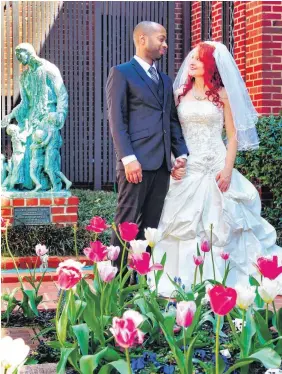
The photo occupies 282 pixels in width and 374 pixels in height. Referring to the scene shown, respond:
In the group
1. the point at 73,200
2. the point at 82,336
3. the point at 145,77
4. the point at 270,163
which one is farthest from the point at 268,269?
the point at 73,200

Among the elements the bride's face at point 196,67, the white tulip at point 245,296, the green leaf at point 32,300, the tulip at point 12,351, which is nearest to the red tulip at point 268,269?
the white tulip at point 245,296

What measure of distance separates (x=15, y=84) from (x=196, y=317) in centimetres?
895

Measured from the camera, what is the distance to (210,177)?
19.3ft

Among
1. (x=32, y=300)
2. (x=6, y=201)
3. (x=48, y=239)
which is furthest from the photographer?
(x=6, y=201)

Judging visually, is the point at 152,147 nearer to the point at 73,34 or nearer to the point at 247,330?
the point at 247,330

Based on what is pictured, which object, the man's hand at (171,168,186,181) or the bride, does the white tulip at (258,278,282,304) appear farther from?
the man's hand at (171,168,186,181)

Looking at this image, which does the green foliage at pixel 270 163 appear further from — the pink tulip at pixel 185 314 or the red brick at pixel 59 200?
the pink tulip at pixel 185 314

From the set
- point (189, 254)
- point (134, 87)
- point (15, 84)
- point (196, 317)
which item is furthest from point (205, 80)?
point (15, 84)

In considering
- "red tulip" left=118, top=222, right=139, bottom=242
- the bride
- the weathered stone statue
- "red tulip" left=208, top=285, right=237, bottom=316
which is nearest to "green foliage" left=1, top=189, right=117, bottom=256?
the weathered stone statue

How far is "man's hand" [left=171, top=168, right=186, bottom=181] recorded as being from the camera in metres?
5.76

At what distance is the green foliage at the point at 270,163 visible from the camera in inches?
299

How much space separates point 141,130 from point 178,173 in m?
0.58

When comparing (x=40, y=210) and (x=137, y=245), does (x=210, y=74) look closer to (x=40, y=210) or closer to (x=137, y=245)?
(x=137, y=245)

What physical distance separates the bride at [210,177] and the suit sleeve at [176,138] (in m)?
0.11
